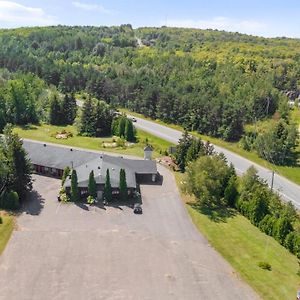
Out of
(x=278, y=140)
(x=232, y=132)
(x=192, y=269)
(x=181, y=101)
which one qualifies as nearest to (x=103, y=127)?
(x=181, y=101)

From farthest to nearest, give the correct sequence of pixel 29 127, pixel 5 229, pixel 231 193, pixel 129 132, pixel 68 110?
pixel 68 110, pixel 29 127, pixel 129 132, pixel 231 193, pixel 5 229

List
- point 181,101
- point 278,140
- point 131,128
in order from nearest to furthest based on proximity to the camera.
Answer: point 278,140
point 131,128
point 181,101

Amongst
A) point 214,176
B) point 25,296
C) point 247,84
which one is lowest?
point 25,296

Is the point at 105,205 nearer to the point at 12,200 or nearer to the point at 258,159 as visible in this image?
the point at 12,200

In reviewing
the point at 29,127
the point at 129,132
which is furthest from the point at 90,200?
the point at 29,127

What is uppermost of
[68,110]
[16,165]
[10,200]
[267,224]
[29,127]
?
[68,110]

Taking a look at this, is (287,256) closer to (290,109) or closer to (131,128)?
(131,128)

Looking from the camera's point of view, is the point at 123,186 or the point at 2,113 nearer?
the point at 123,186

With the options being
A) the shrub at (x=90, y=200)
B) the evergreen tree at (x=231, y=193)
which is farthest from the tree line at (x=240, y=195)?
the shrub at (x=90, y=200)
